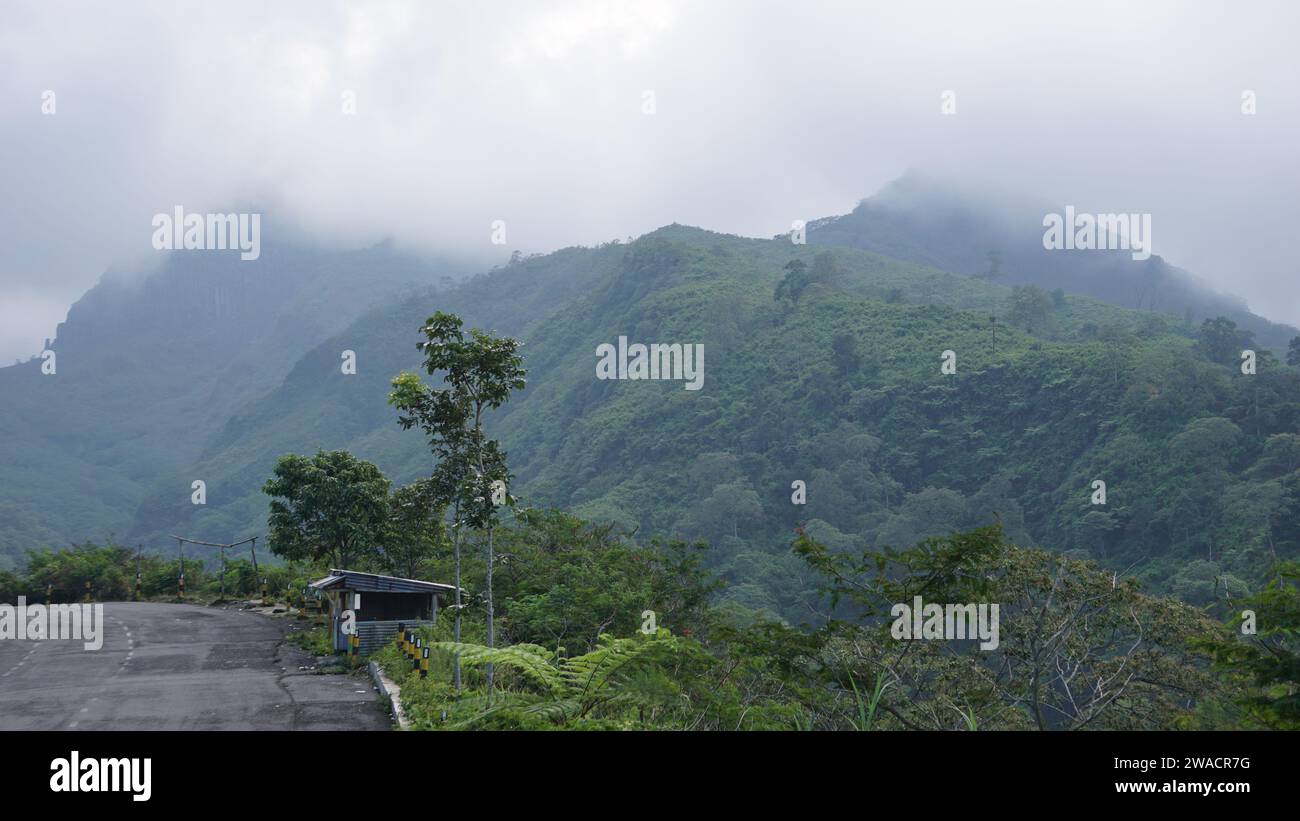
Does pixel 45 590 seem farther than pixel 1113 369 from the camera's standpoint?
No

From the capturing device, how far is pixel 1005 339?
299 ft

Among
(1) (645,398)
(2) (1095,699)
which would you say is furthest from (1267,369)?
(2) (1095,699)

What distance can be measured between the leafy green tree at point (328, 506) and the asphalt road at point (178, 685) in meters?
2.63

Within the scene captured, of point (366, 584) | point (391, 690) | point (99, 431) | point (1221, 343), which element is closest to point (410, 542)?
point (366, 584)

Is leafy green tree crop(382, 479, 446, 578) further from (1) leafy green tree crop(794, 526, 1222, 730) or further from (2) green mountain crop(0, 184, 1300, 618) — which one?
(2) green mountain crop(0, 184, 1300, 618)

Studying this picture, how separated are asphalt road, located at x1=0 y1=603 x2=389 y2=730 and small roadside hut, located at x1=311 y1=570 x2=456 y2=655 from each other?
1.43 metres

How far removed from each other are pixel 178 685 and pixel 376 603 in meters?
4.30

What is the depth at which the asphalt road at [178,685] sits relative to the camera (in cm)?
1448

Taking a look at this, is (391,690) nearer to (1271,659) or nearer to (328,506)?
(1271,659)

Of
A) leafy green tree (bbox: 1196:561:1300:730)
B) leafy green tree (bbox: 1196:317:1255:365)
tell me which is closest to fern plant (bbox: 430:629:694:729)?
leafy green tree (bbox: 1196:561:1300:730)
